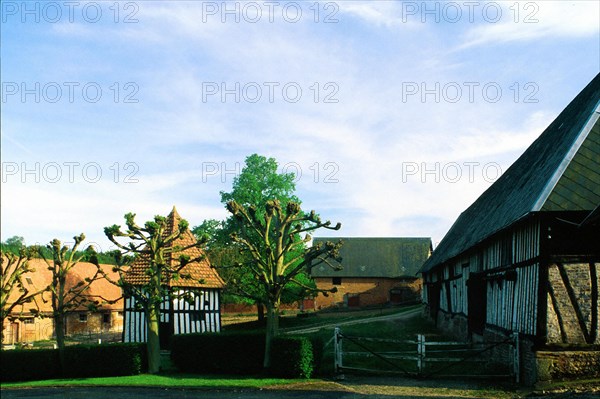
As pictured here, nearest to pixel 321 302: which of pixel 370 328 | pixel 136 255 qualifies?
pixel 370 328

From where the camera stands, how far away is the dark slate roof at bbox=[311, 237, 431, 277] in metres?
53.5

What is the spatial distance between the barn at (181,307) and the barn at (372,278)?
25.1 meters

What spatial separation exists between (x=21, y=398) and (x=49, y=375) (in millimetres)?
4770

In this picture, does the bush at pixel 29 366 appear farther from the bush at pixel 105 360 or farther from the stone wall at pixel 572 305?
the stone wall at pixel 572 305

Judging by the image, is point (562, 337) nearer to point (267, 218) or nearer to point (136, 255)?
point (267, 218)

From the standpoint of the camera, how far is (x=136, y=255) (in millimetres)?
20953

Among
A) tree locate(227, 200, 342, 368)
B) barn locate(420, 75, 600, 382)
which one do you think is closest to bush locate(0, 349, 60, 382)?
tree locate(227, 200, 342, 368)

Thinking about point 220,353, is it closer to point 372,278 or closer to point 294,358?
point 294,358

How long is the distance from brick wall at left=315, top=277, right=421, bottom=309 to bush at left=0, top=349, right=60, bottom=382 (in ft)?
110

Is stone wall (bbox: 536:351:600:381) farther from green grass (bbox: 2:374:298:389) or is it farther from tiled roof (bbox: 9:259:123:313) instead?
tiled roof (bbox: 9:259:123:313)

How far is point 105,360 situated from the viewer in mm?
19562

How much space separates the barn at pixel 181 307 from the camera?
2552 cm

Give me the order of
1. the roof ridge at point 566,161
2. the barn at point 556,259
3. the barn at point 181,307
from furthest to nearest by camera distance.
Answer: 1. the barn at point 181,307
2. the roof ridge at point 566,161
3. the barn at point 556,259

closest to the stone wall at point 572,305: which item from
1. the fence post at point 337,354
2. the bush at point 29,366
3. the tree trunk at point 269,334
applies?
the fence post at point 337,354
